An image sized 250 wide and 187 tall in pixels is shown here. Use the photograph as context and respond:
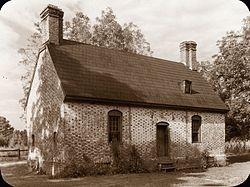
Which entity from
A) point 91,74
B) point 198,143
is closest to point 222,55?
point 198,143

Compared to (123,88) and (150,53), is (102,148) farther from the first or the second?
(150,53)

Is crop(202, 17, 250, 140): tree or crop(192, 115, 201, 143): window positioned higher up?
crop(202, 17, 250, 140): tree

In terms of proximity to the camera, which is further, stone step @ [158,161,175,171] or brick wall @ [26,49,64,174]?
stone step @ [158,161,175,171]

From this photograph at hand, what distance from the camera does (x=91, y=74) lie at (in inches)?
661

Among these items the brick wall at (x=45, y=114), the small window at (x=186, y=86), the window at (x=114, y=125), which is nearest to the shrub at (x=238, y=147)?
the small window at (x=186, y=86)

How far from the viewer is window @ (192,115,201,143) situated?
20.1 meters

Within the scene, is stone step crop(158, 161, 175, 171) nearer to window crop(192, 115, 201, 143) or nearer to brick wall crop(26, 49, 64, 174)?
window crop(192, 115, 201, 143)

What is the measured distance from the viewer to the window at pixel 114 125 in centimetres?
1628

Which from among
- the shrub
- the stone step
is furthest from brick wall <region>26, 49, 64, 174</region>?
the shrub

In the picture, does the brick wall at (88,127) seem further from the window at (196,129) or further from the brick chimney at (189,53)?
the brick chimney at (189,53)

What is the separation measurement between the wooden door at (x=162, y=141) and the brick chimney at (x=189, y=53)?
8.28m

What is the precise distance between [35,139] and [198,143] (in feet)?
32.5

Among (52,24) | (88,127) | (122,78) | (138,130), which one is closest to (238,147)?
(138,130)

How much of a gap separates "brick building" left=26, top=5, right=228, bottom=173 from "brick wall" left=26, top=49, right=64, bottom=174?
0.05m
